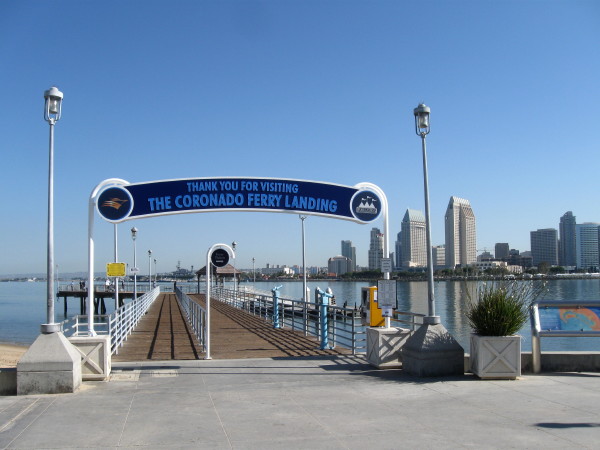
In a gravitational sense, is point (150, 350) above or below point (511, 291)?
below

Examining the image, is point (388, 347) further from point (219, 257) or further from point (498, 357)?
A: point (219, 257)

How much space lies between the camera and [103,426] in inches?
275

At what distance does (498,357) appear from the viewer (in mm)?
9914

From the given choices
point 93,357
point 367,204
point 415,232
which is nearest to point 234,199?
point 367,204

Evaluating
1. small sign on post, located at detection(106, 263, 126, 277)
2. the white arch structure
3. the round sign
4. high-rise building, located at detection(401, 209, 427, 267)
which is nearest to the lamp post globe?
the white arch structure

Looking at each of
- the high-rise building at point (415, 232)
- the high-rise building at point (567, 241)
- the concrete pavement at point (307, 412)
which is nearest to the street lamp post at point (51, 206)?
the concrete pavement at point (307, 412)

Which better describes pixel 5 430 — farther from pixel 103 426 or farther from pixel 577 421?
pixel 577 421

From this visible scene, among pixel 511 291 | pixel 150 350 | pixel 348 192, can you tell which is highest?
pixel 348 192

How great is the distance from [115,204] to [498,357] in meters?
7.76

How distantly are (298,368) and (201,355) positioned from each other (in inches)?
128

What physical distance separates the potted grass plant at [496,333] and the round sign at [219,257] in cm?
587

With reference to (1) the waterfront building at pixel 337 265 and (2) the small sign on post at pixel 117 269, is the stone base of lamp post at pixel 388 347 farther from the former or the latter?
(1) the waterfront building at pixel 337 265

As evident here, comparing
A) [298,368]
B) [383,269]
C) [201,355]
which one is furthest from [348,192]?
[201,355]

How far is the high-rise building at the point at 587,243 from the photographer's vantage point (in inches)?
7047
